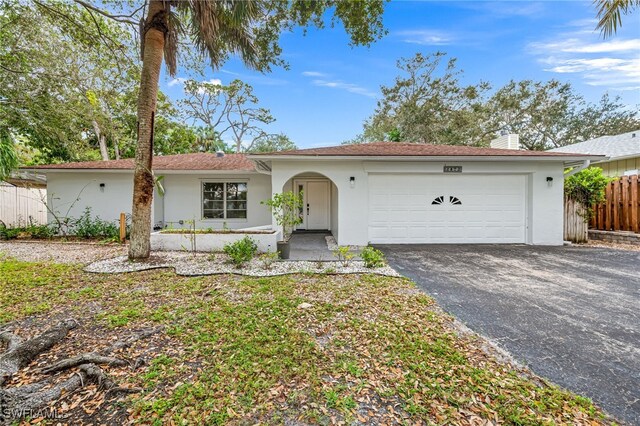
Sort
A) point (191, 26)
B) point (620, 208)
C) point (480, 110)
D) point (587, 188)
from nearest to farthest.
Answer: point (191, 26) → point (587, 188) → point (620, 208) → point (480, 110)

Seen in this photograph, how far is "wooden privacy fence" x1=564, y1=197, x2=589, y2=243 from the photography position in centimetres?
934

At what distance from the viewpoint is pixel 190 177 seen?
11.4m

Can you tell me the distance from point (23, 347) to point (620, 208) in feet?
47.8

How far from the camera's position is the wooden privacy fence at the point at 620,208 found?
8.96 metres

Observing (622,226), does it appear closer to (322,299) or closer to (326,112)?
(322,299)

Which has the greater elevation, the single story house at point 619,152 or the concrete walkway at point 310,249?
the single story house at point 619,152

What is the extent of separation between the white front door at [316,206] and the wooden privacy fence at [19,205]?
11.2 metres

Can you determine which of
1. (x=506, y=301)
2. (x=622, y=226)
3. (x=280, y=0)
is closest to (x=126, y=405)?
(x=506, y=301)

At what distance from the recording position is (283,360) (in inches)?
107

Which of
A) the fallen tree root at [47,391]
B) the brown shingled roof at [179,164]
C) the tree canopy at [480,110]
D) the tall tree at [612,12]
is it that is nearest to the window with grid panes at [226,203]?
the brown shingled roof at [179,164]

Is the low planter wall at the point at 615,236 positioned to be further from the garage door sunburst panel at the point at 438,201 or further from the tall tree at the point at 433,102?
the tall tree at the point at 433,102

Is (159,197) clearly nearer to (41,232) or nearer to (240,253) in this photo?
(41,232)

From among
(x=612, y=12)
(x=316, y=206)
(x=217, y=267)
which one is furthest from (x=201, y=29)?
(x=612, y=12)

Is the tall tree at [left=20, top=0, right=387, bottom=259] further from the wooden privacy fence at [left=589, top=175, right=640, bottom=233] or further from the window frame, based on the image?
the wooden privacy fence at [left=589, top=175, right=640, bottom=233]
